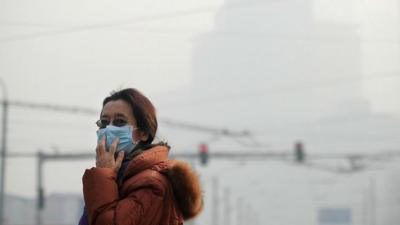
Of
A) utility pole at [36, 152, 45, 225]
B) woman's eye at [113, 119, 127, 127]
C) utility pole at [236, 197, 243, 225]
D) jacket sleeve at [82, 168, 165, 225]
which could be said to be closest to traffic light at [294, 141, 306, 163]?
utility pole at [36, 152, 45, 225]

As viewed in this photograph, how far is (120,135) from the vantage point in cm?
331

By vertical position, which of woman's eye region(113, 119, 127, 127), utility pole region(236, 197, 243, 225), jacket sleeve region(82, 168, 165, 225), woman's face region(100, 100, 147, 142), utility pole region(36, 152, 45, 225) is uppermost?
woman's face region(100, 100, 147, 142)

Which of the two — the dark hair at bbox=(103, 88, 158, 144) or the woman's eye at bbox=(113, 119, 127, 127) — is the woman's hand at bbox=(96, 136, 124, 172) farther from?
the dark hair at bbox=(103, 88, 158, 144)

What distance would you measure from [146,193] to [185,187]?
0.63ft

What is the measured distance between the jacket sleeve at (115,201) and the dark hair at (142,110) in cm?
28

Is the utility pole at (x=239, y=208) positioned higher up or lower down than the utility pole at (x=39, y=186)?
lower down

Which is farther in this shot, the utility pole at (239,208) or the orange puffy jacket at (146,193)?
the utility pole at (239,208)

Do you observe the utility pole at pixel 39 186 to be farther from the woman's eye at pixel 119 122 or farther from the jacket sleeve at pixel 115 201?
the jacket sleeve at pixel 115 201

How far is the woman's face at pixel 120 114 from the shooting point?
3.44 meters

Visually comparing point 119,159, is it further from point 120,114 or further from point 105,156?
point 120,114

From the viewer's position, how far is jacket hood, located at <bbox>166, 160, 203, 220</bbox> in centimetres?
336

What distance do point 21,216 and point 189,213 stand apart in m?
122

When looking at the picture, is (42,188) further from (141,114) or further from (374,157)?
(141,114)

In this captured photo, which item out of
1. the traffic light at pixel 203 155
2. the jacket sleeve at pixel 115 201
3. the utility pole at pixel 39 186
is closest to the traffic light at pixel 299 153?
the traffic light at pixel 203 155
